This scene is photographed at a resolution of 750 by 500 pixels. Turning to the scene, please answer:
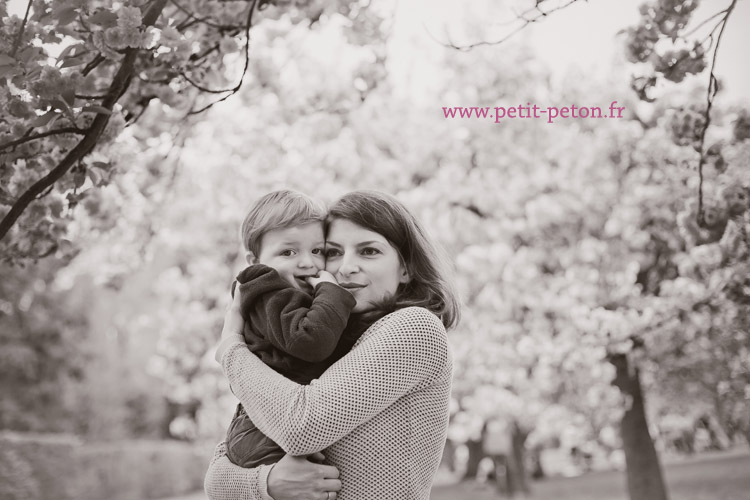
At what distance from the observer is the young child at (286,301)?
2.20m

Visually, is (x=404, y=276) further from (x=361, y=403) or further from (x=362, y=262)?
(x=361, y=403)

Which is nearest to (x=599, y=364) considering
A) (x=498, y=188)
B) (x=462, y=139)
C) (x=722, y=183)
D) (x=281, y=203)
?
(x=498, y=188)

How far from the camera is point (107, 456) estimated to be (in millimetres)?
21906

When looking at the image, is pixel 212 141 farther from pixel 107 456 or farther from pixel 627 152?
pixel 107 456

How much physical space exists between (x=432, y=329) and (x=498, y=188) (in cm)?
937

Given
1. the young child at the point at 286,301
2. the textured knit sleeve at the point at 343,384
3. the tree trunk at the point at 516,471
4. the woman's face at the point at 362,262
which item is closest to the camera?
the textured knit sleeve at the point at 343,384

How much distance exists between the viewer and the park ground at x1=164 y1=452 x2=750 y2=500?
13.8m

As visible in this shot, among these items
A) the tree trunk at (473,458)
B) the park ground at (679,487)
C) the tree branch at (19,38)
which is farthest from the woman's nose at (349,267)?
the tree trunk at (473,458)

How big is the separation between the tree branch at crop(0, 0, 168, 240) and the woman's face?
112 centimetres

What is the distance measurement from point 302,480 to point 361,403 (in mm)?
291

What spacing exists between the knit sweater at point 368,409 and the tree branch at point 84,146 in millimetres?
1235

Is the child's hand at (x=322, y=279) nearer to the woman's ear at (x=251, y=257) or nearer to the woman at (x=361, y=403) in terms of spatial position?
the woman at (x=361, y=403)

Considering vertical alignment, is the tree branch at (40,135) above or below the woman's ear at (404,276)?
above

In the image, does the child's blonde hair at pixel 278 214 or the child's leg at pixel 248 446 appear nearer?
the child's leg at pixel 248 446
